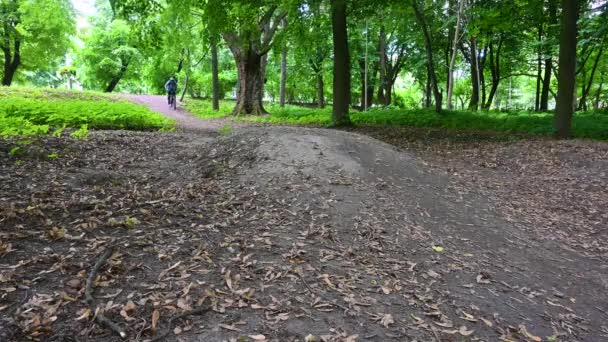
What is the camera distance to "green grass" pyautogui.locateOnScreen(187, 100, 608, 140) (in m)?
10.6

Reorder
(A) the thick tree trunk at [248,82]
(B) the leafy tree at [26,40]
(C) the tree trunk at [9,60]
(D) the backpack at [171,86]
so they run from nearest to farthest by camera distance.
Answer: (A) the thick tree trunk at [248,82] → (D) the backpack at [171,86] → (B) the leafy tree at [26,40] → (C) the tree trunk at [9,60]

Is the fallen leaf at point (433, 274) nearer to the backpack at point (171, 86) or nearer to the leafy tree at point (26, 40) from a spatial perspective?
the backpack at point (171, 86)

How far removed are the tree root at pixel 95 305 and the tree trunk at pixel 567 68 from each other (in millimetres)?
10305

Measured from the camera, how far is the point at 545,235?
16.3 feet

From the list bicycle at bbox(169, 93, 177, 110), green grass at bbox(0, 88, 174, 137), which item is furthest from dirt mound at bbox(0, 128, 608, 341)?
bicycle at bbox(169, 93, 177, 110)

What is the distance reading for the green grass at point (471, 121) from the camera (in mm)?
10570

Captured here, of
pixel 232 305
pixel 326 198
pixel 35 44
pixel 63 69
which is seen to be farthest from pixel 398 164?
pixel 63 69

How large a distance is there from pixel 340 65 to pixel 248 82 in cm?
544

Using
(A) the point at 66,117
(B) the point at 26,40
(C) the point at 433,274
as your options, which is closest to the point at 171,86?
(B) the point at 26,40

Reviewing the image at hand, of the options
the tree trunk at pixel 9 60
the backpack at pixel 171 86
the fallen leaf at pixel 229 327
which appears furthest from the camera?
the tree trunk at pixel 9 60

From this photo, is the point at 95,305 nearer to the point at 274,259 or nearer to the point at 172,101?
the point at 274,259

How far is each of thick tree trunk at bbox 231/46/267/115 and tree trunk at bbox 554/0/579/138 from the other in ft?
32.4

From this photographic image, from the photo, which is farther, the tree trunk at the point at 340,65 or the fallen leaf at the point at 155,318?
the tree trunk at the point at 340,65

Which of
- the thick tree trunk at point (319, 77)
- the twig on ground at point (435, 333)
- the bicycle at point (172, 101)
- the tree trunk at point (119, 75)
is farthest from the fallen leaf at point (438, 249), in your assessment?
the tree trunk at point (119, 75)
